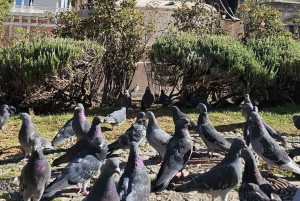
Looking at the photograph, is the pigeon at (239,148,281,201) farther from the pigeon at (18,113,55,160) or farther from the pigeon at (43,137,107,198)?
the pigeon at (18,113,55,160)

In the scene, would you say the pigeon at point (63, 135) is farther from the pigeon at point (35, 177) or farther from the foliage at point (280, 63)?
the foliage at point (280, 63)

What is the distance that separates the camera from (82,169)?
4.07 meters

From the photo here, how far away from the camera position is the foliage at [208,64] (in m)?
9.56

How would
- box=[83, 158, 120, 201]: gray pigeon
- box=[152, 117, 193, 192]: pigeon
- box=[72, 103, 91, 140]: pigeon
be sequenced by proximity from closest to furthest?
1. box=[83, 158, 120, 201]: gray pigeon
2. box=[152, 117, 193, 192]: pigeon
3. box=[72, 103, 91, 140]: pigeon

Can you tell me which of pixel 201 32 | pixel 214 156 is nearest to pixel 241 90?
pixel 201 32

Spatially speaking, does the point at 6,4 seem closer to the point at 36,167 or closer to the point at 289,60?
the point at 289,60

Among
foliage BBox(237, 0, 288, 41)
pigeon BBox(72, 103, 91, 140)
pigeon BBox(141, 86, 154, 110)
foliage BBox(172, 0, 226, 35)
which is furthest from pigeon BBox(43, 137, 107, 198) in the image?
foliage BBox(237, 0, 288, 41)

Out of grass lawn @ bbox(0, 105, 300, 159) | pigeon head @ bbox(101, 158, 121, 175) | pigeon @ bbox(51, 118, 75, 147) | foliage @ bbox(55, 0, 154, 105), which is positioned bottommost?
grass lawn @ bbox(0, 105, 300, 159)

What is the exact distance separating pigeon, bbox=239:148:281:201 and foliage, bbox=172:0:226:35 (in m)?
8.46

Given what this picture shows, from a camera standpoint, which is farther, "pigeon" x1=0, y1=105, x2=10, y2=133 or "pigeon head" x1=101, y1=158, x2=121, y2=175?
"pigeon" x1=0, y1=105, x2=10, y2=133

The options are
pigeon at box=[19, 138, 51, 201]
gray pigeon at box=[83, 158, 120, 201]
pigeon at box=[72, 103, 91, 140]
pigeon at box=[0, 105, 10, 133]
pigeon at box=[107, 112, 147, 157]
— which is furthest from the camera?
pigeon at box=[0, 105, 10, 133]

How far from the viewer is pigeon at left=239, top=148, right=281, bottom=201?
343 cm

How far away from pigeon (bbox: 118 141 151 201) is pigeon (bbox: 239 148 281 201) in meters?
0.92

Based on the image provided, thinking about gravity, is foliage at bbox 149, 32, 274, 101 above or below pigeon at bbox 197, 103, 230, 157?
above
